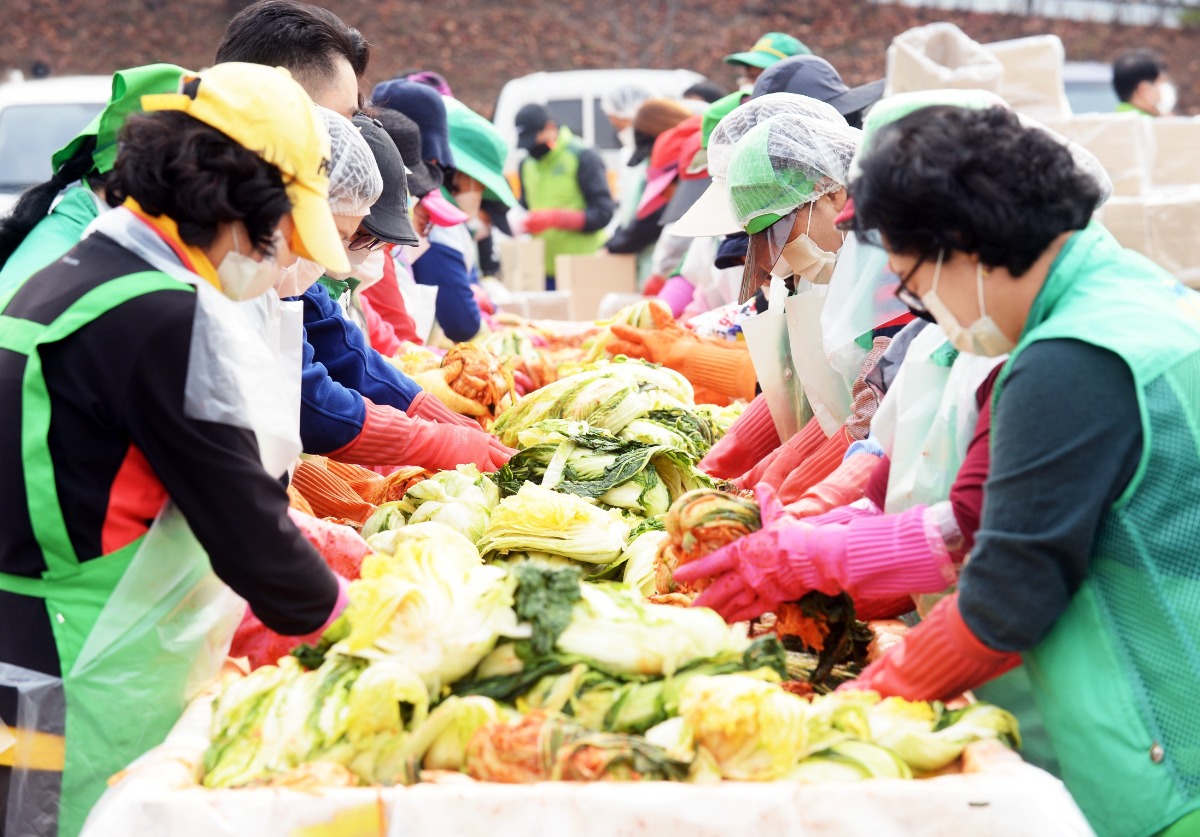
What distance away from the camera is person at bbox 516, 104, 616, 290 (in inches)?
434

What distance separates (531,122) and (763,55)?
455cm

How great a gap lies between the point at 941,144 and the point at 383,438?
6.79 ft

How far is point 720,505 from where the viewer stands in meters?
2.61

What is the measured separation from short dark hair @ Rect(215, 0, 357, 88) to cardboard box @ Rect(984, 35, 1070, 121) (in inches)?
274

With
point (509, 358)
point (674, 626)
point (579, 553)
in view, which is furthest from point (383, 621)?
point (509, 358)

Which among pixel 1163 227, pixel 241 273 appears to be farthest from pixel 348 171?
pixel 1163 227

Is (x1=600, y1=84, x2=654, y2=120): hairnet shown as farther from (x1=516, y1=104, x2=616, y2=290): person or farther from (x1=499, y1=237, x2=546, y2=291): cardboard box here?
(x1=499, y1=237, x2=546, y2=291): cardboard box

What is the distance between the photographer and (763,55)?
7.13m

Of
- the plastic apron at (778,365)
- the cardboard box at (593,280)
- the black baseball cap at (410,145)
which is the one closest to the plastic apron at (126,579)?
the plastic apron at (778,365)

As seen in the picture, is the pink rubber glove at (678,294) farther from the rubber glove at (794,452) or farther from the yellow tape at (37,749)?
the yellow tape at (37,749)

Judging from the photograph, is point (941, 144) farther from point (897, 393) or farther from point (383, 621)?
point (383, 621)

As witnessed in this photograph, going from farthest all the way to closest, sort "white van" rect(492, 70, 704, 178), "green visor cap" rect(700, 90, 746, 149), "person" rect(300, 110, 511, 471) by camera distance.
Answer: "white van" rect(492, 70, 704, 178)
"green visor cap" rect(700, 90, 746, 149)
"person" rect(300, 110, 511, 471)

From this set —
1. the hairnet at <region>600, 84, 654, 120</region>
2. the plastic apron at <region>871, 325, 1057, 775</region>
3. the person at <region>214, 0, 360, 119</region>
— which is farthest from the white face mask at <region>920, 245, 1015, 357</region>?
the hairnet at <region>600, 84, 654, 120</region>

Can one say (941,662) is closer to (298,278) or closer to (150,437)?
(150,437)
